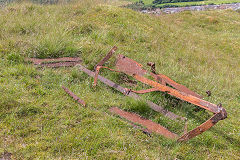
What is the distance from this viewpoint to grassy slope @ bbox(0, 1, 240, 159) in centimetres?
282

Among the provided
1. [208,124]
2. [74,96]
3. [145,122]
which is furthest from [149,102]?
[74,96]

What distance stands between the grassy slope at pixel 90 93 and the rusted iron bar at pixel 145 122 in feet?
0.46

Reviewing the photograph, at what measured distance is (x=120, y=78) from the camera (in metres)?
4.86

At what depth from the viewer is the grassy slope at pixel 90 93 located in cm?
282

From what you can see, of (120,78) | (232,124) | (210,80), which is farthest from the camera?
(210,80)

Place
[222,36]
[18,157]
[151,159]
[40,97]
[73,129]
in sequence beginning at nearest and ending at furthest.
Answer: [18,157] < [151,159] < [73,129] < [40,97] < [222,36]

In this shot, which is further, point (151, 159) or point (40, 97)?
point (40, 97)

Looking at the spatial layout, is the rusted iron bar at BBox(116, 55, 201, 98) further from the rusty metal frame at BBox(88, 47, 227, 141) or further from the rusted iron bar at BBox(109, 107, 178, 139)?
the rusted iron bar at BBox(109, 107, 178, 139)

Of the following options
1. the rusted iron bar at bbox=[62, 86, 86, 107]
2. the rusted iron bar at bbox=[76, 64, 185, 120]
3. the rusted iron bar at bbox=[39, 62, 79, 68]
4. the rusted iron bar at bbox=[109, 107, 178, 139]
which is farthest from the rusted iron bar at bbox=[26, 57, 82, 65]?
the rusted iron bar at bbox=[109, 107, 178, 139]

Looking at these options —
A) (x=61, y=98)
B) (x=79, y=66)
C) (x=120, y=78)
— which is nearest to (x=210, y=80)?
(x=120, y=78)

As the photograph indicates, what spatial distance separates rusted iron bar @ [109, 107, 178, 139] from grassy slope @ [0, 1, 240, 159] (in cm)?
Answer: 14

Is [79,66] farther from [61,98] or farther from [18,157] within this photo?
[18,157]

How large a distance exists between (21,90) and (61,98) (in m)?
0.77

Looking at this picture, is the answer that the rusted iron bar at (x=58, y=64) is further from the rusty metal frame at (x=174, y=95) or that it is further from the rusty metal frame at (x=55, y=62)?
the rusty metal frame at (x=174, y=95)
